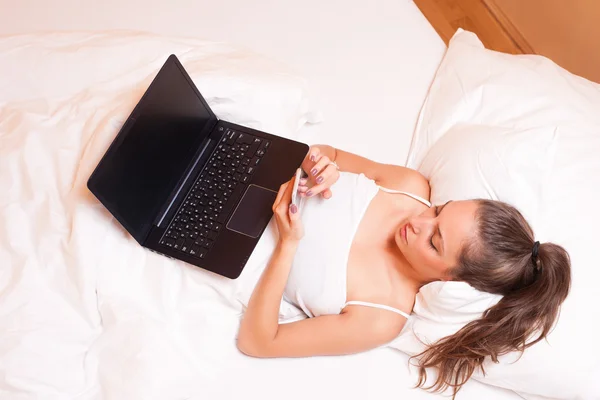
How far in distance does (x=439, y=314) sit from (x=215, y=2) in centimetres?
111

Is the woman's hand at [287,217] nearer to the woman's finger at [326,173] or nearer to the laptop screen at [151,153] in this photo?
the woman's finger at [326,173]

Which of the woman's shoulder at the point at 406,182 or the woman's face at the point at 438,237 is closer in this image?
the woman's face at the point at 438,237

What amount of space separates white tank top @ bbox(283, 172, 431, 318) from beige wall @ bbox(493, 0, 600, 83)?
994mm

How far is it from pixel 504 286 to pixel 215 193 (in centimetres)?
65

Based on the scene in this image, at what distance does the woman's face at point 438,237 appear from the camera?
1.12m

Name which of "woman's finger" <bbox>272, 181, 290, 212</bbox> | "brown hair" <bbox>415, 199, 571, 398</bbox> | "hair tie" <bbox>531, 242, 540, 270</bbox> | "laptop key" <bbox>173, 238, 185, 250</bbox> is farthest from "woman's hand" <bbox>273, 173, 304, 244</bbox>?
"hair tie" <bbox>531, 242, 540, 270</bbox>

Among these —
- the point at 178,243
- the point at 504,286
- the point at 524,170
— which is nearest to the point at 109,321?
the point at 178,243

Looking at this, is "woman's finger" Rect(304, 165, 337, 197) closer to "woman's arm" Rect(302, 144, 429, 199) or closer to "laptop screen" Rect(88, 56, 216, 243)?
"woman's arm" Rect(302, 144, 429, 199)

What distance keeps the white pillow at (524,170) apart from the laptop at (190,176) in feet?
Answer: 1.26

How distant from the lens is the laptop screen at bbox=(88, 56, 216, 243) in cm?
108

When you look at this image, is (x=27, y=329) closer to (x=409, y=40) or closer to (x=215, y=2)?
(x=215, y=2)

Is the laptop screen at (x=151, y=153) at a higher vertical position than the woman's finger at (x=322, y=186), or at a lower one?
higher

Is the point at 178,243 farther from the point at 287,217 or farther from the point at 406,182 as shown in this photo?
the point at 406,182

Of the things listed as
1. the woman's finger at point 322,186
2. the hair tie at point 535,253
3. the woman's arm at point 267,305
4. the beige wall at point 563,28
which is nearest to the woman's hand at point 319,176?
the woman's finger at point 322,186
